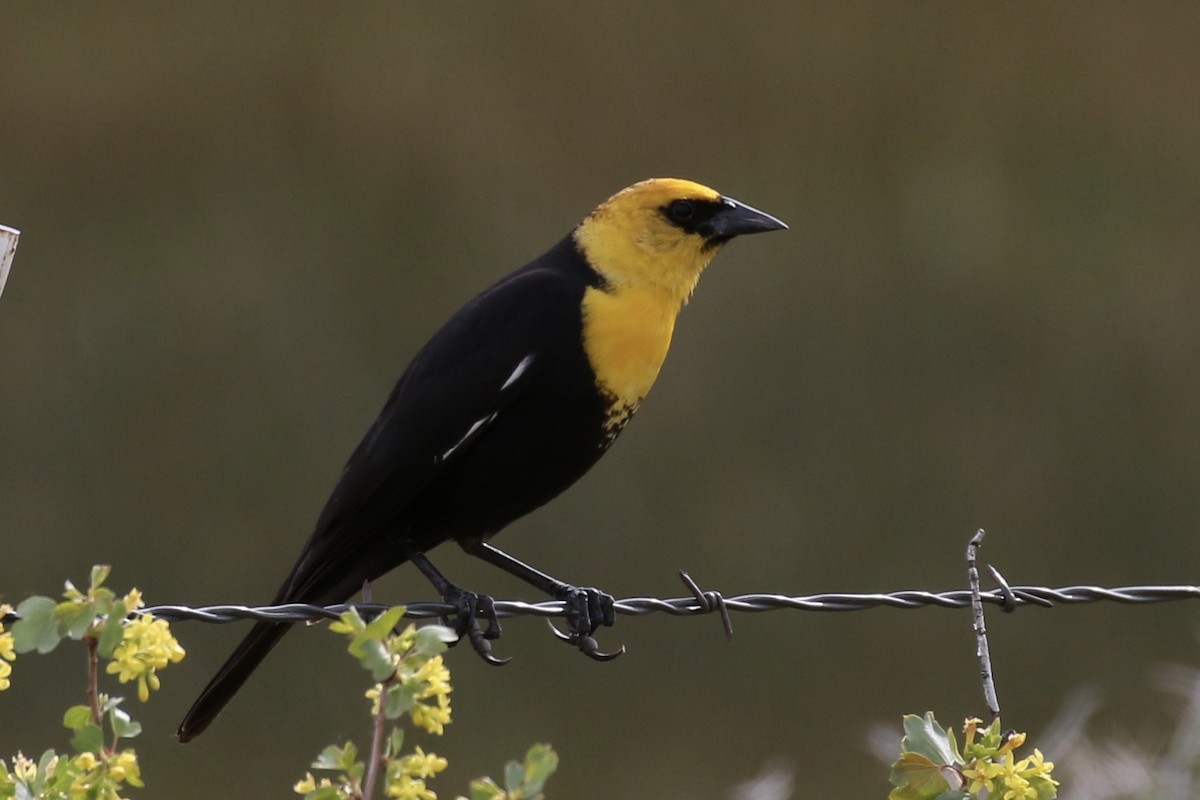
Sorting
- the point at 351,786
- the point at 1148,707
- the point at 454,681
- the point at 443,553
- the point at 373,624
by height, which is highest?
the point at 373,624

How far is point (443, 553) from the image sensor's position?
580 cm

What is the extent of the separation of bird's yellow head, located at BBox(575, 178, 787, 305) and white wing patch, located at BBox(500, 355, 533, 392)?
290mm

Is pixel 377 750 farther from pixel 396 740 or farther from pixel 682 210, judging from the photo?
pixel 682 210

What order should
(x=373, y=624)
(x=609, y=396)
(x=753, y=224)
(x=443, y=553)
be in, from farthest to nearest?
(x=443, y=553) → (x=753, y=224) → (x=609, y=396) → (x=373, y=624)

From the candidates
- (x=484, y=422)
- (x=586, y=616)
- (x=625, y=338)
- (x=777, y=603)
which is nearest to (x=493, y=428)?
(x=484, y=422)

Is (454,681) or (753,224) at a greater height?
(753,224)

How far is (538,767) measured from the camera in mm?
1403

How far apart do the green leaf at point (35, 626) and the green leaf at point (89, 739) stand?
10cm

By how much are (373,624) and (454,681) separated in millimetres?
4514

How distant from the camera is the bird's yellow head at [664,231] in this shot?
3.37m

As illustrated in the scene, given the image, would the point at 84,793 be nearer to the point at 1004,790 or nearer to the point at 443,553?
the point at 1004,790

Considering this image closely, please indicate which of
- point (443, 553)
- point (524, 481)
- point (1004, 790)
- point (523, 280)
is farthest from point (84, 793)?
point (443, 553)

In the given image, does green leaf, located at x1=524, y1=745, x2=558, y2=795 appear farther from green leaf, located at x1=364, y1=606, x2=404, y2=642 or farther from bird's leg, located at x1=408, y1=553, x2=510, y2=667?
bird's leg, located at x1=408, y1=553, x2=510, y2=667

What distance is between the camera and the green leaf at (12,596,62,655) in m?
→ 1.53
